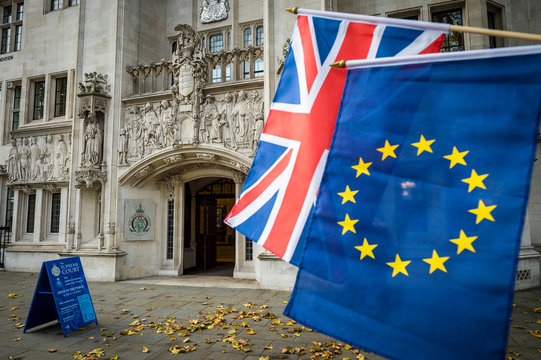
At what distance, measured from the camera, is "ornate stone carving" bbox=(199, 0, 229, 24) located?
14.9 meters

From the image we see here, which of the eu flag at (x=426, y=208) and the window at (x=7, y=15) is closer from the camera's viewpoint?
the eu flag at (x=426, y=208)

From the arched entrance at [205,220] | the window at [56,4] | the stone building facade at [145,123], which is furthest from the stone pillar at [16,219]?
the window at [56,4]

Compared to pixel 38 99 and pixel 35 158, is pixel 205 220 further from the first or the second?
pixel 38 99

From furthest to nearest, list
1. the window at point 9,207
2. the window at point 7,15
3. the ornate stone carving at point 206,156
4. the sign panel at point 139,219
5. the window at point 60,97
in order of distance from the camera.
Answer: the window at point 7,15
the window at point 9,207
the window at point 60,97
the sign panel at point 139,219
the ornate stone carving at point 206,156

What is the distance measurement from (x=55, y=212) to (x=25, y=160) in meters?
2.61

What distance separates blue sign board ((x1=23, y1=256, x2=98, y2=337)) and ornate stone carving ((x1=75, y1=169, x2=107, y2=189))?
240 inches

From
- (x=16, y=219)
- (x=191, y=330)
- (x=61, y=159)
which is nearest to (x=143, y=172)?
(x=61, y=159)

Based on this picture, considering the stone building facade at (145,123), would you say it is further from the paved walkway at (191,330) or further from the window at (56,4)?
the paved walkway at (191,330)

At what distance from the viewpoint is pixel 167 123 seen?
1231 centimetres

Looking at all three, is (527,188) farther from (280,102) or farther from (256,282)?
(256,282)

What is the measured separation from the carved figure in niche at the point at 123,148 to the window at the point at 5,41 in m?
10.0

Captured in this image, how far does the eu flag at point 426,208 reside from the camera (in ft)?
7.34

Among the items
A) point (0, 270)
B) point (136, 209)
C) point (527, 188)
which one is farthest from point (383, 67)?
point (0, 270)

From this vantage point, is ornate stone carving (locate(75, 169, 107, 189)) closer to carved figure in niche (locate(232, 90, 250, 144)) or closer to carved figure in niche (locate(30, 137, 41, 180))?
carved figure in niche (locate(30, 137, 41, 180))
